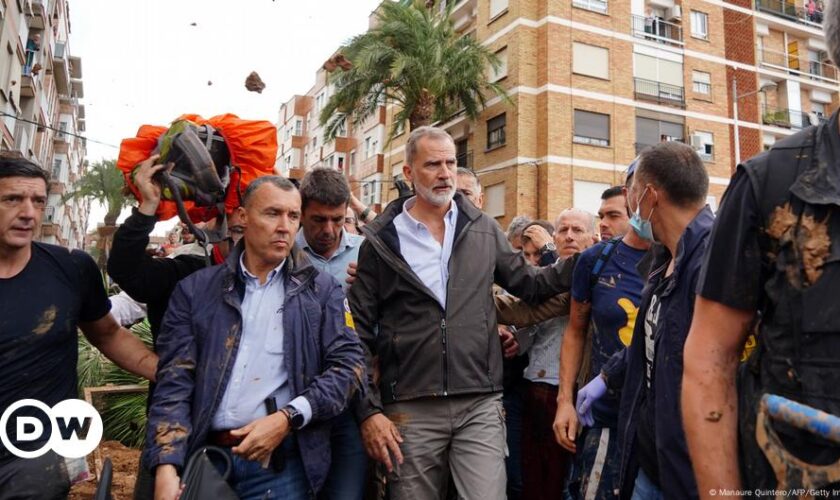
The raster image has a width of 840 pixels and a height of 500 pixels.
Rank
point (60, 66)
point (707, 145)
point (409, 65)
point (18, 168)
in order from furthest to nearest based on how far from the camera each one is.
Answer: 1. point (60, 66)
2. point (707, 145)
3. point (409, 65)
4. point (18, 168)

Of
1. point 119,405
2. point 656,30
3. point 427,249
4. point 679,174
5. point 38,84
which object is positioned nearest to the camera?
point 679,174

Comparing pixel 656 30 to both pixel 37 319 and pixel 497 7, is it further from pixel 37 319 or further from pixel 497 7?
pixel 37 319

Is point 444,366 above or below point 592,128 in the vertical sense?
below

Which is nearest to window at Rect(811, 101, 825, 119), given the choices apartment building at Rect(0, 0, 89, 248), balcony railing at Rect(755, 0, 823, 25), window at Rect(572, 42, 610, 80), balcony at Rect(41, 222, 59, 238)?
balcony railing at Rect(755, 0, 823, 25)

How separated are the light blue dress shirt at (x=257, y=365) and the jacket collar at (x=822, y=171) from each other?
1.90 metres

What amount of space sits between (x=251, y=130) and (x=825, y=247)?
2739 mm

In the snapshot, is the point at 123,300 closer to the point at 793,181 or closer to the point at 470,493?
the point at 470,493

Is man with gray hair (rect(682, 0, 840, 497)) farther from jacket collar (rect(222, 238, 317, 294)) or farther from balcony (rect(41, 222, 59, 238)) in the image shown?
balcony (rect(41, 222, 59, 238))

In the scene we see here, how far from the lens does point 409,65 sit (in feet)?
64.1

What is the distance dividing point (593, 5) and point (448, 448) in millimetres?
23964

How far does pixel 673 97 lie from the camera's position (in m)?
24.4

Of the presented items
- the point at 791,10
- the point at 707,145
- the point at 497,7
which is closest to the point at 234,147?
the point at 497,7

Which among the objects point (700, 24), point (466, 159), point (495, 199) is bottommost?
point (495, 199)

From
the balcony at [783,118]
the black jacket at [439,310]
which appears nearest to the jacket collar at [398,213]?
the black jacket at [439,310]
